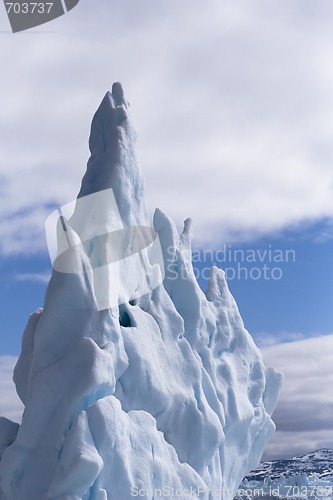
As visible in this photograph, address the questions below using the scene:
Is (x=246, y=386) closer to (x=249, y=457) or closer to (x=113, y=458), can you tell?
(x=249, y=457)

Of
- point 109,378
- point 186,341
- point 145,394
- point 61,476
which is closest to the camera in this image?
point 61,476

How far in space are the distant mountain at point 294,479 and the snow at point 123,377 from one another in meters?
3.04

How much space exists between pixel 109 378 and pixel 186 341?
2387mm

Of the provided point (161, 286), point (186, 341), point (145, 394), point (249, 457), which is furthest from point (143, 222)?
point (249, 457)

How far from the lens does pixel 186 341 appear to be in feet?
37.0

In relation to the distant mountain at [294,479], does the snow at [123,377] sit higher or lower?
higher

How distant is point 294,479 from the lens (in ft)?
55.4

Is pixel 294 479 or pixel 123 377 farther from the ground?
pixel 123 377

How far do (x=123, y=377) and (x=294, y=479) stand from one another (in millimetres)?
8647

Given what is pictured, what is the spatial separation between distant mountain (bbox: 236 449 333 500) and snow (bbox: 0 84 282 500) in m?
3.04

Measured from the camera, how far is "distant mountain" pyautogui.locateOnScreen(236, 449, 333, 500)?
51.8 feet

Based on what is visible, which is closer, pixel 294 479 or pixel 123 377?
pixel 123 377

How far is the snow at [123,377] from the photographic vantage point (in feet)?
29.3

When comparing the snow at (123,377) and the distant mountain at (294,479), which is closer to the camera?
the snow at (123,377)
